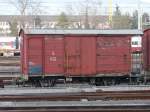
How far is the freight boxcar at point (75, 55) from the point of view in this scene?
24406mm

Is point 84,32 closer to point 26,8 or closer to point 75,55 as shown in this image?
point 75,55

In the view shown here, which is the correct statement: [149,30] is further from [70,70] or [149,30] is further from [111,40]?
[70,70]

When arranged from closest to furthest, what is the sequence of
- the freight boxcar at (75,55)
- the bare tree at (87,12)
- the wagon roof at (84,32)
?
the freight boxcar at (75,55), the wagon roof at (84,32), the bare tree at (87,12)

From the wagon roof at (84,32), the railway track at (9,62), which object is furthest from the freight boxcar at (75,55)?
the railway track at (9,62)

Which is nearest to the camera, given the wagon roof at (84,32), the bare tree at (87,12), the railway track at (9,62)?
the wagon roof at (84,32)

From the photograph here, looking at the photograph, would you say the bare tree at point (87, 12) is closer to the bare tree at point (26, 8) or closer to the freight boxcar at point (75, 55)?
the bare tree at point (26, 8)

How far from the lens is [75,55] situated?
24.7 m

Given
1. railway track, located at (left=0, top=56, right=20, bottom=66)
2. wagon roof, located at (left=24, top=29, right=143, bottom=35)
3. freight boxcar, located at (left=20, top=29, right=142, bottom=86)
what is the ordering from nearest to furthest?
freight boxcar, located at (left=20, top=29, right=142, bottom=86) < wagon roof, located at (left=24, top=29, right=143, bottom=35) < railway track, located at (left=0, top=56, right=20, bottom=66)

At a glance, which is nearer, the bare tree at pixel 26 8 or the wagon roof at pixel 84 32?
the wagon roof at pixel 84 32

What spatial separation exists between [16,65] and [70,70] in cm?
1145

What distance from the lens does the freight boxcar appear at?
80.1ft

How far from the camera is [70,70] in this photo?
2464 cm

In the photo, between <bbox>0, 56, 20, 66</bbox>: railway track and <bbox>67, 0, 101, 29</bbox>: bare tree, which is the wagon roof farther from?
<bbox>67, 0, 101, 29</bbox>: bare tree

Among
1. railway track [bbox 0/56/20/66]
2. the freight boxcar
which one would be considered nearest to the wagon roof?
the freight boxcar
